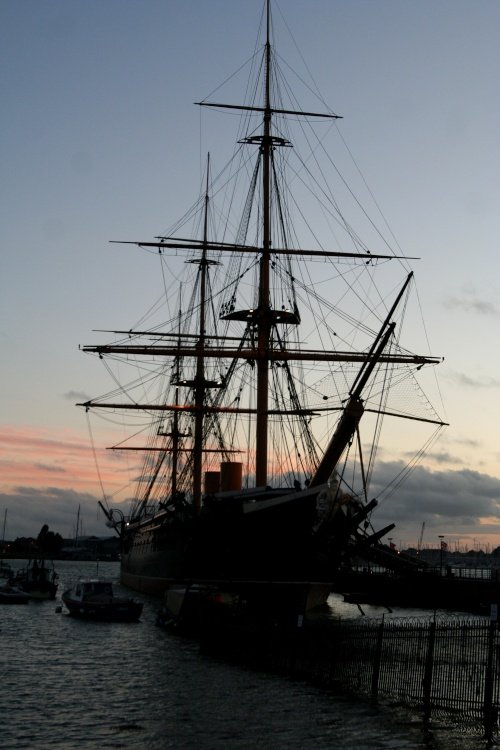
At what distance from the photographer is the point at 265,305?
58062mm

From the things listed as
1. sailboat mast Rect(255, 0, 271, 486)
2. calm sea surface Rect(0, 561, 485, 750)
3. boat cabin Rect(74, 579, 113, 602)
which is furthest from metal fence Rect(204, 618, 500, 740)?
sailboat mast Rect(255, 0, 271, 486)

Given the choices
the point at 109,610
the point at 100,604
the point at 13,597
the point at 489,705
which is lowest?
the point at 13,597

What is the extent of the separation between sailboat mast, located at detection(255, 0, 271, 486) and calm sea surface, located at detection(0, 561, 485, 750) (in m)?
20.7

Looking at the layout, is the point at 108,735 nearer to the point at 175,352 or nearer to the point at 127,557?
the point at 175,352

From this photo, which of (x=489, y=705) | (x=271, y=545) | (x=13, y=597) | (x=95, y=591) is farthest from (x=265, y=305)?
(x=489, y=705)

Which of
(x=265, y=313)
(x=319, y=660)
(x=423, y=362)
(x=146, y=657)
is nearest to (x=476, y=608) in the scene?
(x=423, y=362)

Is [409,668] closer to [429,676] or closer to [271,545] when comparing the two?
[429,676]

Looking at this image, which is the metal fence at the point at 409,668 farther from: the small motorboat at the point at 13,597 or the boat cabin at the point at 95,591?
the small motorboat at the point at 13,597

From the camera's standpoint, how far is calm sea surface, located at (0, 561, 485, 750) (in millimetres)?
19266

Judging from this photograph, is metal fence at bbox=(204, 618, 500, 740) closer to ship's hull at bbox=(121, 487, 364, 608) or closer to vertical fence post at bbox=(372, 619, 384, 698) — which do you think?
vertical fence post at bbox=(372, 619, 384, 698)

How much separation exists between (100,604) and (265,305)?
20122 mm

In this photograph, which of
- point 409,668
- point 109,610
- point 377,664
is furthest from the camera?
point 109,610

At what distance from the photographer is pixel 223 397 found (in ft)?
210

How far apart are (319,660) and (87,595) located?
26020 mm
